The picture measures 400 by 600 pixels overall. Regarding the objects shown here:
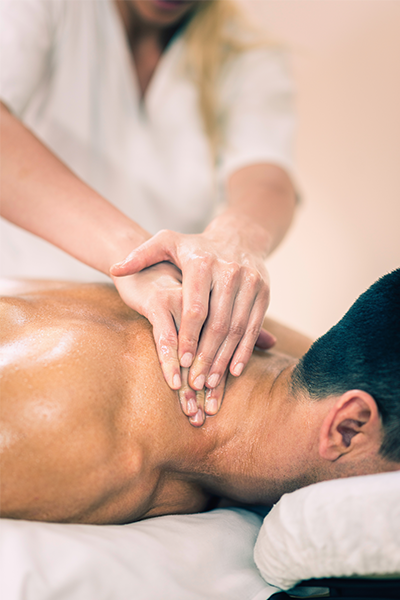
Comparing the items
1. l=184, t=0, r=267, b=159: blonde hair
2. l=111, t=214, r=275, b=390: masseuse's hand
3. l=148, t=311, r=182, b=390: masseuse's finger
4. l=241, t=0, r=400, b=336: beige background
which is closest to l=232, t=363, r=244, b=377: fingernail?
l=111, t=214, r=275, b=390: masseuse's hand

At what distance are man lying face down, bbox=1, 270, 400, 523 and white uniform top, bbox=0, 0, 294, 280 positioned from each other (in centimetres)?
65

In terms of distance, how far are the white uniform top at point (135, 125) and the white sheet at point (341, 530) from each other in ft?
3.19

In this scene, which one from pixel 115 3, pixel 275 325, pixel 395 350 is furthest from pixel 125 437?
pixel 115 3

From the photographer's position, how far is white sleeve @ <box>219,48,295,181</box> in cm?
150

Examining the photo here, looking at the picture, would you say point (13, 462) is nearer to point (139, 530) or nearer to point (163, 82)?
point (139, 530)

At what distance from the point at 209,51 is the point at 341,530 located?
140 centimetres

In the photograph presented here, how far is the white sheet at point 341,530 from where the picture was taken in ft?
2.17

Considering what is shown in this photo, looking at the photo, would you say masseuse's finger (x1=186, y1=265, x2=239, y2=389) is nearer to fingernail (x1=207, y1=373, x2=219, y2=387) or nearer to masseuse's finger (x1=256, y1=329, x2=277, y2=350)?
fingernail (x1=207, y1=373, x2=219, y2=387)

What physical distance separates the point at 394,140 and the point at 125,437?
233cm

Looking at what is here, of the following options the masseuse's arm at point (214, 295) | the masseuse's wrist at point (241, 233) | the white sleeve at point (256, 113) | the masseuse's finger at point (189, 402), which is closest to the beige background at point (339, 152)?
the white sleeve at point (256, 113)

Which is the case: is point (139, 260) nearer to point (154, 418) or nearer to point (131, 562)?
point (154, 418)

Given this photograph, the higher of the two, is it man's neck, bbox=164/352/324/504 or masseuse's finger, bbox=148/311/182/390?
masseuse's finger, bbox=148/311/182/390

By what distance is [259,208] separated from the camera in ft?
4.05

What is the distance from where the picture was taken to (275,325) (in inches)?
47.7
